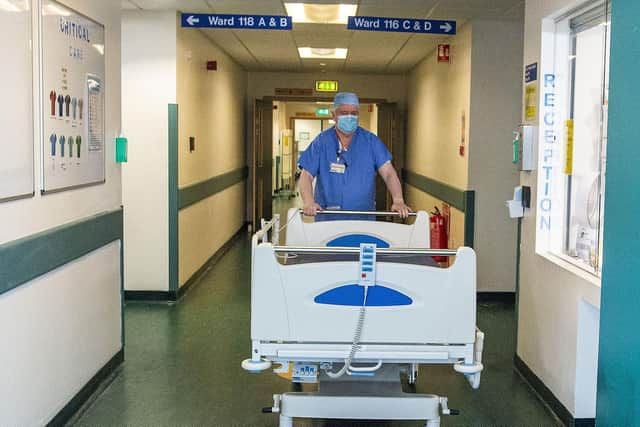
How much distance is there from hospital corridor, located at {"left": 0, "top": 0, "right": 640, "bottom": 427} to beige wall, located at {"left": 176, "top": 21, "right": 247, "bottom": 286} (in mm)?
63

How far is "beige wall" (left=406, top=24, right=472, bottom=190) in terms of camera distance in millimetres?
6836

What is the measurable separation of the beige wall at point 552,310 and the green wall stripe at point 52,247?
97.2 inches

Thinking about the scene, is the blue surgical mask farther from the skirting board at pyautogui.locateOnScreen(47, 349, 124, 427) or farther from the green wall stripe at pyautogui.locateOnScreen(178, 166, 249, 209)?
the green wall stripe at pyautogui.locateOnScreen(178, 166, 249, 209)

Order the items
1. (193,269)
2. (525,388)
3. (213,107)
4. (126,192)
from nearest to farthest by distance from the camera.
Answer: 1. (525,388)
2. (126,192)
3. (193,269)
4. (213,107)

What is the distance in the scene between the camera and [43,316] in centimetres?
340

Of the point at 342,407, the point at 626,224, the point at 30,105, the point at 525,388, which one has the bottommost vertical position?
the point at 525,388

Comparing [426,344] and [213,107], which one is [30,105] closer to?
[426,344]

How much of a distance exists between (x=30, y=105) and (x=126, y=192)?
3.31m

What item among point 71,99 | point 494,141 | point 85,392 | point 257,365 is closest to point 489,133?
point 494,141

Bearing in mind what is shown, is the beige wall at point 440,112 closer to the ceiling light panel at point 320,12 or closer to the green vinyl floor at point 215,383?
the ceiling light panel at point 320,12

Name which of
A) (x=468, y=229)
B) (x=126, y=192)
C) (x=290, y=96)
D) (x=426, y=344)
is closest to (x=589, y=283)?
(x=426, y=344)

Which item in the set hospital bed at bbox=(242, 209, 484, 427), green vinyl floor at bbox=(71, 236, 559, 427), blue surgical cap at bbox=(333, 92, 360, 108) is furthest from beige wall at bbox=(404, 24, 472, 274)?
hospital bed at bbox=(242, 209, 484, 427)

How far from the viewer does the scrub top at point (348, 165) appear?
480 cm

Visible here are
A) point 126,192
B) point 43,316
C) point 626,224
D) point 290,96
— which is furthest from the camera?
point 290,96
